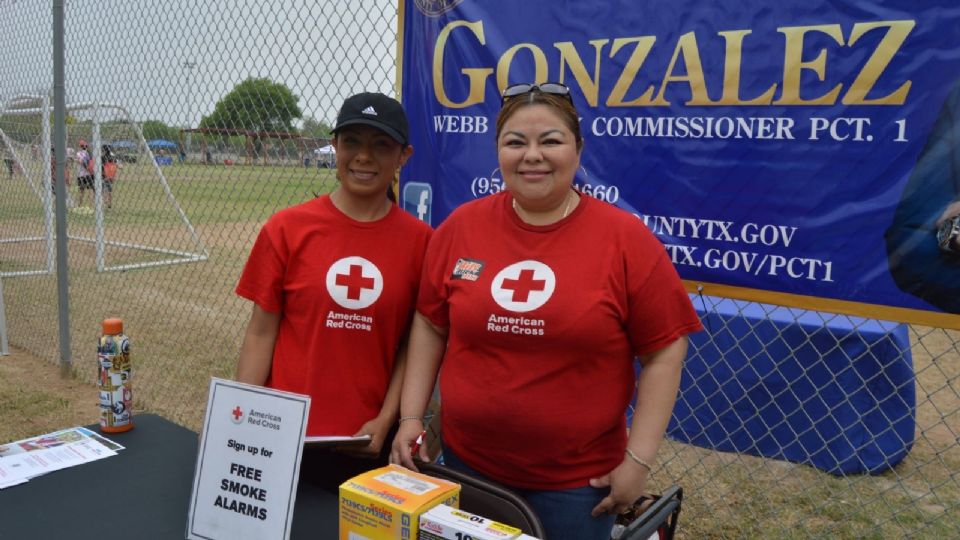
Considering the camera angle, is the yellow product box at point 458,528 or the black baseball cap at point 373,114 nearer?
the yellow product box at point 458,528

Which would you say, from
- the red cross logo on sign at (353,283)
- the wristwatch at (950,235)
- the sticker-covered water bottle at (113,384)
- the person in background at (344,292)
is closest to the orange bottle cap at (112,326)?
the sticker-covered water bottle at (113,384)

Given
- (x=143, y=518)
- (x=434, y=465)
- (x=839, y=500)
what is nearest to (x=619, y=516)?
(x=434, y=465)

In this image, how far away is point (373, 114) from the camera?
6.54 feet

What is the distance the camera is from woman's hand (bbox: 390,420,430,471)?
1.88m

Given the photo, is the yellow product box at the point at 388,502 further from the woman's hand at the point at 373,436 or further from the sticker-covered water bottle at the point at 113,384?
the sticker-covered water bottle at the point at 113,384

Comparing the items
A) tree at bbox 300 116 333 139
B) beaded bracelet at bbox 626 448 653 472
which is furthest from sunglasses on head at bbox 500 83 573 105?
tree at bbox 300 116 333 139

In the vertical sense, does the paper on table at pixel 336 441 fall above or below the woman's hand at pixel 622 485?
above

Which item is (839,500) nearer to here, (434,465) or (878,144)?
(878,144)

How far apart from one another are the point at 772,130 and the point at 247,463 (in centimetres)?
176

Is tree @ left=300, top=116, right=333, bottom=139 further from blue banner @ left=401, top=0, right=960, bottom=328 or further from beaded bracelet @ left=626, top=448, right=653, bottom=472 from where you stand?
beaded bracelet @ left=626, top=448, right=653, bottom=472

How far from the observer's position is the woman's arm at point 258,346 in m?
2.09

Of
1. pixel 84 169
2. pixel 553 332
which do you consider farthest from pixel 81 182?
pixel 553 332

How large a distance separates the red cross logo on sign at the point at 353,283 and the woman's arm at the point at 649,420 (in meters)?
0.79

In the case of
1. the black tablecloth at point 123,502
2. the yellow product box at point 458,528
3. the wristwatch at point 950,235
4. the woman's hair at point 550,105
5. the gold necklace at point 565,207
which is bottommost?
the black tablecloth at point 123,502
